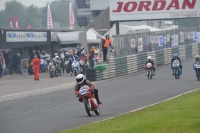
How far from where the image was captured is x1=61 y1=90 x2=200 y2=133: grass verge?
406 inches

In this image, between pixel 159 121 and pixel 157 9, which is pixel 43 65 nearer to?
pixel 157 9

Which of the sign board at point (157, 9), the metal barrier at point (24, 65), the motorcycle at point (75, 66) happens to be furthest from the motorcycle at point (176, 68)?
the sign board at point (157, 9)

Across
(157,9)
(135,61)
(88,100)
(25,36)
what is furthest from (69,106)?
(157,9)

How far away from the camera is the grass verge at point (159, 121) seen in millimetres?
10305

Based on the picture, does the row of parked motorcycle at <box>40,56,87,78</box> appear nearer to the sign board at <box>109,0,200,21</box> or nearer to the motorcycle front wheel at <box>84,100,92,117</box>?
the sign board at <box>109,0,200,21</box>

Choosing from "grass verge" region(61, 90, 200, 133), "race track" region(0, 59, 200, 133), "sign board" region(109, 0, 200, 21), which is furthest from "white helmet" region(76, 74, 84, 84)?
"sign board" region(109, 0, 200, 21)

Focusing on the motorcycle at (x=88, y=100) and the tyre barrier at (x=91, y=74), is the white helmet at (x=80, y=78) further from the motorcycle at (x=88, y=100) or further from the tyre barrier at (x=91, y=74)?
the tyre barrier at (x=91, y=74)

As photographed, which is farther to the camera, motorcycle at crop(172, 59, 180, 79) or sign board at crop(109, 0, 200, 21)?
sign board at crop(109, 0, 200, 21)

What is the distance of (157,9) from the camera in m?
44.3

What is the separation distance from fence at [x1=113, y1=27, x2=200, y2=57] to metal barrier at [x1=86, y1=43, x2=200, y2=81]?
0.40m

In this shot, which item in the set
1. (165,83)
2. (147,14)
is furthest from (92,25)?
(165,83)

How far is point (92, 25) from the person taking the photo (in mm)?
52719

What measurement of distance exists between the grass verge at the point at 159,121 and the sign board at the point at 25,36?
23436mm

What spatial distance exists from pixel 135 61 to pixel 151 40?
4.03 m
